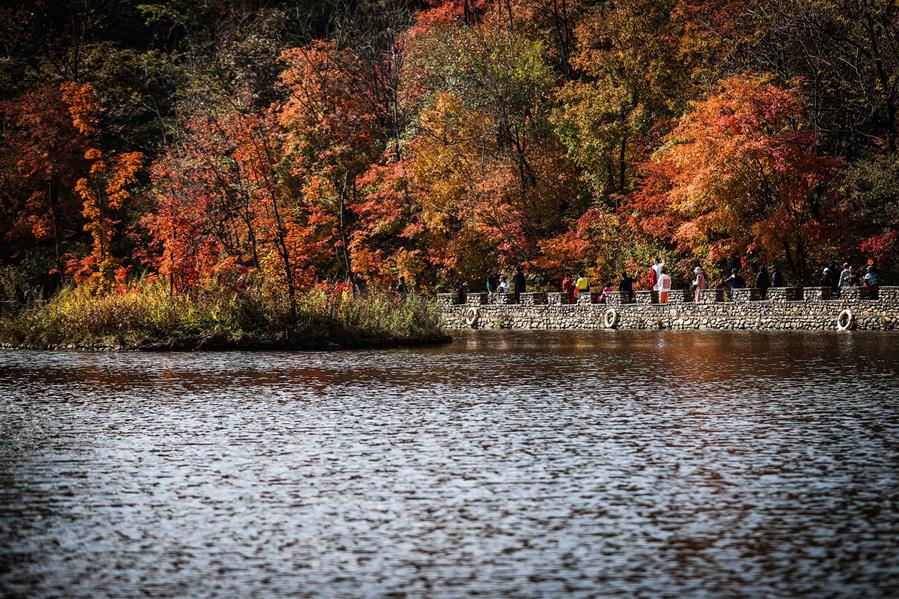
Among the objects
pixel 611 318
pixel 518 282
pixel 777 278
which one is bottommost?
pixel 611 318

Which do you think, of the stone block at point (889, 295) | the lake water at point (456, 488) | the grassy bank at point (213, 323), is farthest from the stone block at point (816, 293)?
the lake water at point (456, 488)

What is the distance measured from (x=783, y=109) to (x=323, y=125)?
17.8m

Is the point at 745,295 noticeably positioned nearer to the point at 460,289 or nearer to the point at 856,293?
the point at 856,293

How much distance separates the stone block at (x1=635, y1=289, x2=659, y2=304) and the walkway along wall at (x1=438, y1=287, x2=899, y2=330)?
37 millimetres

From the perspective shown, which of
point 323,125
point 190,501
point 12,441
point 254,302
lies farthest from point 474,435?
point 323,125

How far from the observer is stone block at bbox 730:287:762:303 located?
131ft

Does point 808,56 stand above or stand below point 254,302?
above

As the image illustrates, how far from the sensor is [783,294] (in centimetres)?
3897

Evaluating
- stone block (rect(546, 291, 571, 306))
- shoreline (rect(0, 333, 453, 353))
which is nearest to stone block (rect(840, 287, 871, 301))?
stone block (rect(546, 291, 571, 306))

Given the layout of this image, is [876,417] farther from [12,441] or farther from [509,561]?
[12,441]

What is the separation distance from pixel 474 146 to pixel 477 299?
328 inches

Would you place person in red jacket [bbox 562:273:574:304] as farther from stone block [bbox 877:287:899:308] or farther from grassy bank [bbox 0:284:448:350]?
grassy bank [bbox 0:284:448:350]

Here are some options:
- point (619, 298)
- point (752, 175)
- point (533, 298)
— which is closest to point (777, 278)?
point (752, 175)

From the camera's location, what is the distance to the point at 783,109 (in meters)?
42.2
